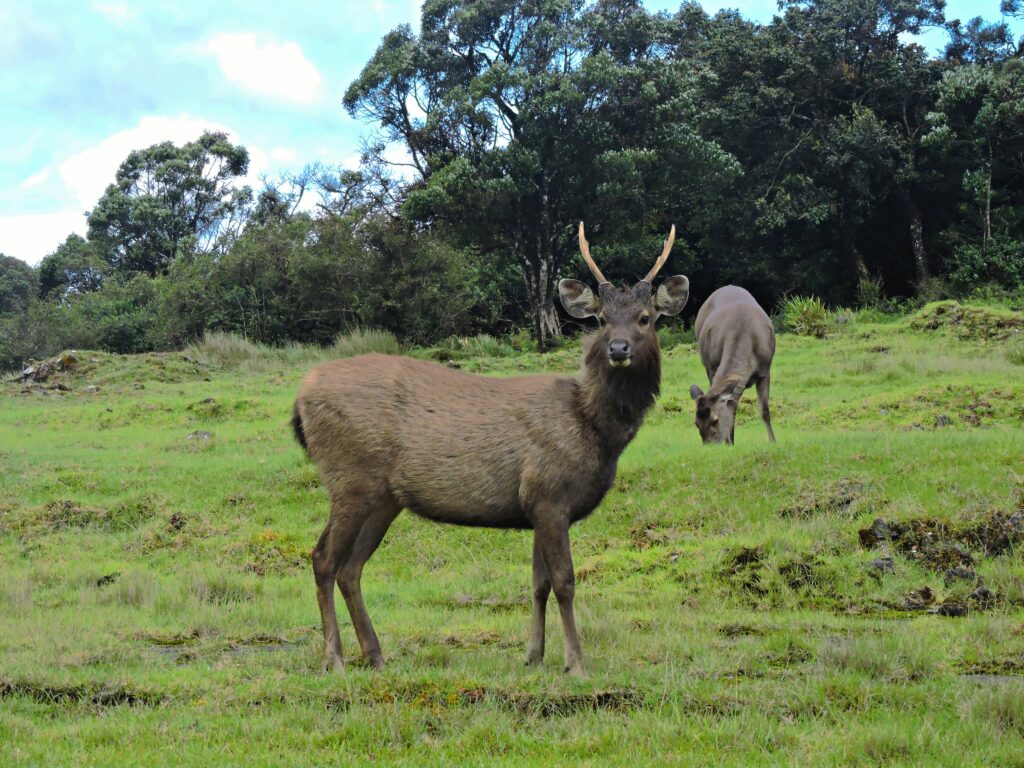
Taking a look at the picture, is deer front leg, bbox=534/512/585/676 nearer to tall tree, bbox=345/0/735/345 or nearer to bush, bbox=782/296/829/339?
bush, bbox=782/296/829/339

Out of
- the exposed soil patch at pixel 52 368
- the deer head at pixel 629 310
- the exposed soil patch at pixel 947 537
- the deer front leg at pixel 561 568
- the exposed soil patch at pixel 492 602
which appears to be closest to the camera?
the deer front leg at pixel 561 568

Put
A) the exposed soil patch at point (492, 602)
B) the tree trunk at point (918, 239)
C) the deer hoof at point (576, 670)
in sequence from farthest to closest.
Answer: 1. the tree trunk at point (918, 239)
2. the exposed soil patch at point (492, 602)
3. the deer hoof at point (576, 670)

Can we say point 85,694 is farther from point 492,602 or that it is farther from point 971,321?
point 971,321

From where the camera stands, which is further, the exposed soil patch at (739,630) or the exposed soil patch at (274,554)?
the exposed soil patch at (274,554)

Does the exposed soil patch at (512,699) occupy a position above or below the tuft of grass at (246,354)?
below

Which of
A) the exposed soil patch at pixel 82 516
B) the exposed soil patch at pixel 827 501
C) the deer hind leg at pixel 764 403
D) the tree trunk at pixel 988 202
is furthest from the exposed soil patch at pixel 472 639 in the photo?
the tree trunk at pixel 988 202

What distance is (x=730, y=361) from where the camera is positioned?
45.9ft

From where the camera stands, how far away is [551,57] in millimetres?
30125

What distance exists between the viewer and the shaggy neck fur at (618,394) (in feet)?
20.6

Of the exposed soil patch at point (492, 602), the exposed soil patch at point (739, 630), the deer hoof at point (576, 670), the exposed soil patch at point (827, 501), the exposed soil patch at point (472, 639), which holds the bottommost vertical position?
the exposed soil patch at point (492, 602)

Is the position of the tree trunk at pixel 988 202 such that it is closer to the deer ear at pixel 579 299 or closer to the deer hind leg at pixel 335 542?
the deer ear at pixel 579 299

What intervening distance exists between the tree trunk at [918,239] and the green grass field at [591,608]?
52.0 ft

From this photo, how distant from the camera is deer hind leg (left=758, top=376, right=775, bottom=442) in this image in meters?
13.1

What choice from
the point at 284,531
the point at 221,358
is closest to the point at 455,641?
the point at 284,531
